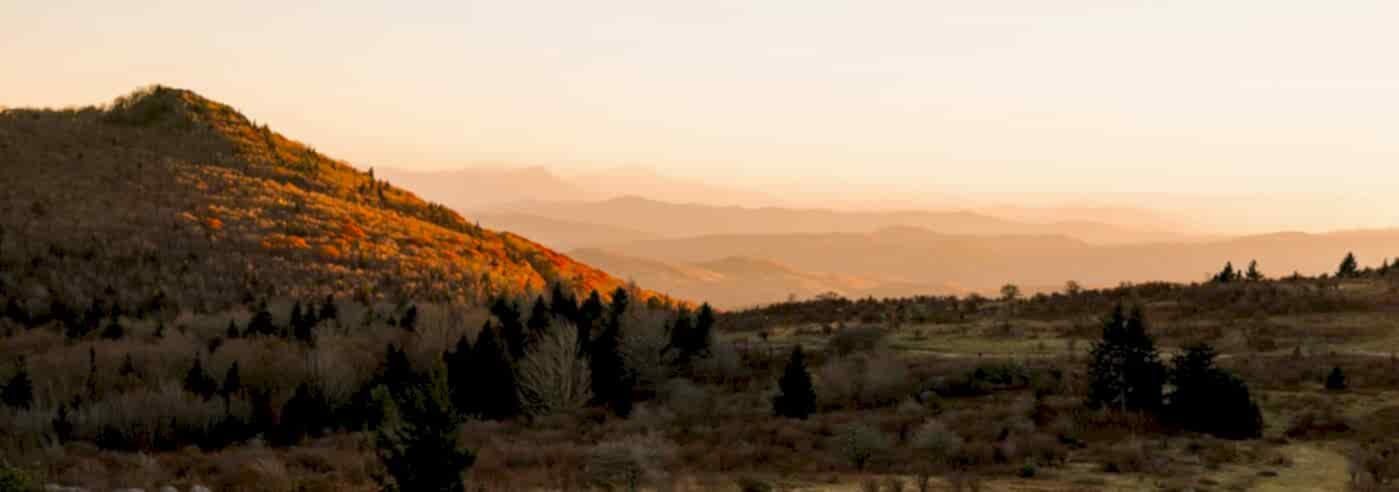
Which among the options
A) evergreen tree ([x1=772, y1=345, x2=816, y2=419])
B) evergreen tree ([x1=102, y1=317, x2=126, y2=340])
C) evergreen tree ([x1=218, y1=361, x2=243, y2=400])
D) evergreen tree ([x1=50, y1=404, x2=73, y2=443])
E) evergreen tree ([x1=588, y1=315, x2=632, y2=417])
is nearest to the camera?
evergreen tree ([x1=50, y1=404, x2=73, y2=443])

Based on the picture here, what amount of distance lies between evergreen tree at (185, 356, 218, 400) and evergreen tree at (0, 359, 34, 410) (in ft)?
16.8

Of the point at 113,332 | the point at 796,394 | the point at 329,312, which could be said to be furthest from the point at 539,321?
the point at 113,332

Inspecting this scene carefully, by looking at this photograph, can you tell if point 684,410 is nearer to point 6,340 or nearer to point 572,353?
point 572,353

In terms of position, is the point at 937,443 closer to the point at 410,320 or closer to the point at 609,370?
the point at 609,370

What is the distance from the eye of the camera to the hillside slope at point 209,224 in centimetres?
6003

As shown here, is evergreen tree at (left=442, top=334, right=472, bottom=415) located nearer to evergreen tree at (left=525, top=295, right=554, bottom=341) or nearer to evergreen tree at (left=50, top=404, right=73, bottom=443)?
evergreen tree at (left=525, top=295, right=554, bottom=341)

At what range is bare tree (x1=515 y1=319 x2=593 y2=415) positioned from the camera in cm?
3981

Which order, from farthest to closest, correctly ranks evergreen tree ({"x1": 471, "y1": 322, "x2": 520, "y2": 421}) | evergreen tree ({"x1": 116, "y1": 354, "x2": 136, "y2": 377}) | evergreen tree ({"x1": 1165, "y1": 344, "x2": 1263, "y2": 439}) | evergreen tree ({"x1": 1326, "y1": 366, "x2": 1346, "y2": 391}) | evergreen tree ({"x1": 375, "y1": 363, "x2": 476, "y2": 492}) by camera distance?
evergreen tree ({"x1": 116, "y1": 354, "x2": 136, "y2": 377}) → evergreen tree ({"x1": 471, "y1": 322, "x2": 520, "y2": 421}) → evergreen tree ({"x1": 1326, "y1": 366, "x2": 1346, "y2": 391}) → evergreen tree ({"x1": 1165, "y1": 344, "x2": 1263, "y2": 439}) → evergreen tree ({"x1": 375, "y1": 363, "x2": 476, "y2": 492})

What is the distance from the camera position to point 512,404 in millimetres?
40219

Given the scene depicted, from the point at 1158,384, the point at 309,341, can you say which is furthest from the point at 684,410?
the point at 309,341

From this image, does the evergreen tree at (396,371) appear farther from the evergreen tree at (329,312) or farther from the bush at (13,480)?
the bush at (13,480)

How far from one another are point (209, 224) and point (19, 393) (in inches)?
1453

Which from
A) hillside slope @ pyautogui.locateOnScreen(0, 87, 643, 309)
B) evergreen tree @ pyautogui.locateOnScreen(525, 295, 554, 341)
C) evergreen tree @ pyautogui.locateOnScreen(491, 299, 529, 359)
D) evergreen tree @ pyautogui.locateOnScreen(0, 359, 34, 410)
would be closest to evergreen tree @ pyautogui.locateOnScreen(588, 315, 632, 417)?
evergreen tree @ pyautogui.locateOnScreen(525, 295, 554, 341)

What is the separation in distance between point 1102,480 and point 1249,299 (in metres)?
31.7
